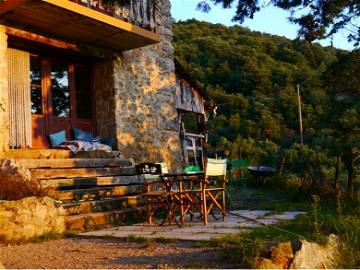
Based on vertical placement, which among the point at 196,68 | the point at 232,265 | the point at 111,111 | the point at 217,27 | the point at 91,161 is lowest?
the point at 232,265

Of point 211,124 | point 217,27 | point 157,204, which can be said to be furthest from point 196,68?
point 157,204

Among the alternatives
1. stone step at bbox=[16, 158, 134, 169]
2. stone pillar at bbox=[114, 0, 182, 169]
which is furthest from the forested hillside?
stone step at bbox=[16, 158, 134, 169]

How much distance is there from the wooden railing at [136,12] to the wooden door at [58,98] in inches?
59.5

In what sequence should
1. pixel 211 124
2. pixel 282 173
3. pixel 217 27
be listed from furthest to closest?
pixel 217 27, pixel 211 124, pixel 282 173

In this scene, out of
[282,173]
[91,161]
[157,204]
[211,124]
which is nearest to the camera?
[157,204]

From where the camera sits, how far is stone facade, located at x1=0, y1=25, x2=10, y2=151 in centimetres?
783

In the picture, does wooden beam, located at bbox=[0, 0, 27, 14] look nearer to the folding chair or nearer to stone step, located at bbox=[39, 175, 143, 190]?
stone step, located at bbox=[39, 175, 143, 190]

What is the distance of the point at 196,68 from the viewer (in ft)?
78.4

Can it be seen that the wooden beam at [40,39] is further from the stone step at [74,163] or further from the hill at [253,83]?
the hill at [253,83]

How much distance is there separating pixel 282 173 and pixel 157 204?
7241 mm

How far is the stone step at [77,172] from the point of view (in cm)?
727

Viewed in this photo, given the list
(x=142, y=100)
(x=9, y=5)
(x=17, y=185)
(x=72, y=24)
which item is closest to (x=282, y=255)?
(x=17, y=185)

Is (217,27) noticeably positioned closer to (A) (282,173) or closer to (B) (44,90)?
(A) (282,173)

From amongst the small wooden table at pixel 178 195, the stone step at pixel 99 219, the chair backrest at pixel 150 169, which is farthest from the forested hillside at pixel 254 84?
the small wooden table at pixel 178 195
